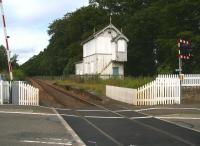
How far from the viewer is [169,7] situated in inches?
2009

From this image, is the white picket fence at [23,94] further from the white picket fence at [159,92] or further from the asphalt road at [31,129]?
the white picket fence at [159,92]

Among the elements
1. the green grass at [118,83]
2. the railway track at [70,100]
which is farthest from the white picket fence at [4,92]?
the green grass at [118,83]

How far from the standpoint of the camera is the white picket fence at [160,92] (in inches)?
1075

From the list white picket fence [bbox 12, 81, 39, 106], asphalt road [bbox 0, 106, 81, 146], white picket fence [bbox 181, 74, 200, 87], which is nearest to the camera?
asphalt road [bbox 0, 106, 81, 146]

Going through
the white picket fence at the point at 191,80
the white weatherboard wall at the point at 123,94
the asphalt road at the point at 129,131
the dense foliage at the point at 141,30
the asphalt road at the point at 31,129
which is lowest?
the asphalt road at the point at 129,131

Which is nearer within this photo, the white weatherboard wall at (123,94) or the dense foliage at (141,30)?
the white weatherboard wall at (123,94)

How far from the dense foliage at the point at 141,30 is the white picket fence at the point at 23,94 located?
2246 centimetres

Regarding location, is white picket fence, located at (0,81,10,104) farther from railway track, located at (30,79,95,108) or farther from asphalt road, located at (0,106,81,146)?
railway track, located at (30,79,95,108)

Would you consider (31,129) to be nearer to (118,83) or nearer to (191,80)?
(191,80)

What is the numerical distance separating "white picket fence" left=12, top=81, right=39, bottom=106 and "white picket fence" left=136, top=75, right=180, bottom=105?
5.74 metres

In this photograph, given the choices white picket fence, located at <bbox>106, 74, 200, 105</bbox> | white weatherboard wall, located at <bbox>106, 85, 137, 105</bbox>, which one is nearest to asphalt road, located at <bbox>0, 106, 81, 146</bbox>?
white picket fence, located at <bbox>106, 74, 200, 105</bbox>

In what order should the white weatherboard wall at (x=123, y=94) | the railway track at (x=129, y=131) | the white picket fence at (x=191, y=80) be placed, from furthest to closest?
the white picket fence at (x=191, y=80) → the white weatherboard wall at (x=123, y=94) → the railway track at (x=129, y=131)

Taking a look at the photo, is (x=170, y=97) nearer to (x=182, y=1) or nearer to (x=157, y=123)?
(x=157, y=123)

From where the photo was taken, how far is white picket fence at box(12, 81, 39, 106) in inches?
997
